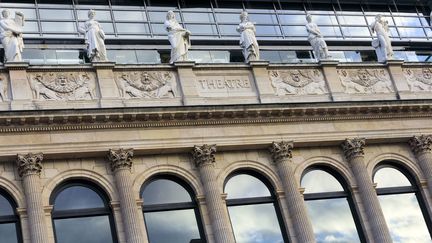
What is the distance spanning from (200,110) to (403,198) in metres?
8.27

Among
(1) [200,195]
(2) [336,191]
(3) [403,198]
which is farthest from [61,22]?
(3) [403,198]

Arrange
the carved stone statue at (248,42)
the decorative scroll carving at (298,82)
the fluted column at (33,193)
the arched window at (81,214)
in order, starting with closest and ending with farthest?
the fluted column at (33,193), the arched window at (81,214), the decorative scroll carving at (298,82), the carved stone statue at (248,42)

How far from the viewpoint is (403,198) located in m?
30.4

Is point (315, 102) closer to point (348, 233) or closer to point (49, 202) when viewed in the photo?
point (348, 233)

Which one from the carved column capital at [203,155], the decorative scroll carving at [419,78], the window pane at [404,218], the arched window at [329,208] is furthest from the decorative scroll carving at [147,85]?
the decorative scroll carving at [419,78]

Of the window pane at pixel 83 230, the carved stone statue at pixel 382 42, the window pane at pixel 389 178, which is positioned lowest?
the window pane at pixel 83 230

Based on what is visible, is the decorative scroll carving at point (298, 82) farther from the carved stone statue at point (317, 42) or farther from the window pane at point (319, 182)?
the window pane at point (319, 182)

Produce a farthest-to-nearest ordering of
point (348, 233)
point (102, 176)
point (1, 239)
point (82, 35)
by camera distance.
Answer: point (82, 35) < point (348, 233) < point (102, 176) < point (1, 239)

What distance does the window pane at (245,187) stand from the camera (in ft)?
93.6

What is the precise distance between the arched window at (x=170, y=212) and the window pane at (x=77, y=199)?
1.56m

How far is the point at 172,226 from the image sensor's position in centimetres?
2703

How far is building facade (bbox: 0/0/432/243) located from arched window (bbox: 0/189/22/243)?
0.14 feet

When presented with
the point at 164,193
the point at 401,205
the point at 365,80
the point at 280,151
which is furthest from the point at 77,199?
the point at 365,80

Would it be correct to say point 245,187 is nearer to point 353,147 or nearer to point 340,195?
point 340,195
